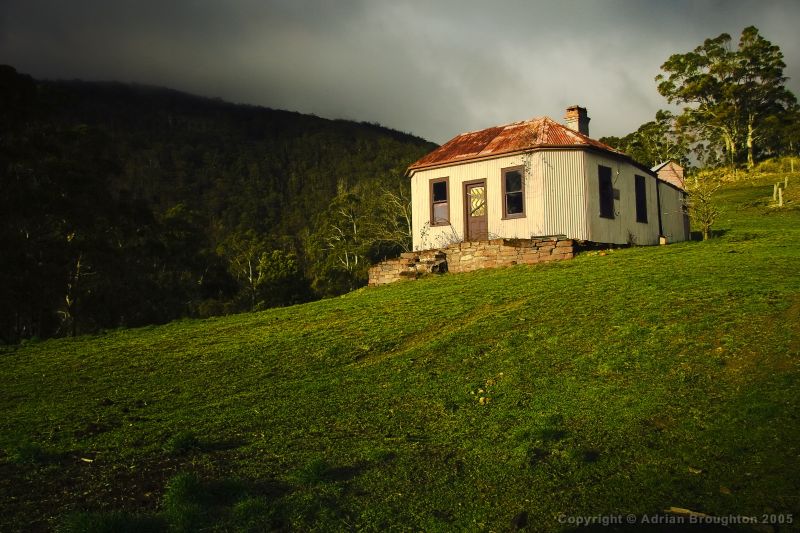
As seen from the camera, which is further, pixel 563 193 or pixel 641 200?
pixel 641 200

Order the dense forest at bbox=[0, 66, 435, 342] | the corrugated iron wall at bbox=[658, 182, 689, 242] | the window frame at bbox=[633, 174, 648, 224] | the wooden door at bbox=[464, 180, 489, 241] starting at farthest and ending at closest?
the dense forest at bbox=[0, 66, 435, 342] < the corrugated iron wall at bbox=[658, 182, 689, 242] < the window frame at bbox=[633, 174, 648, 224] < the wooden door at bbox=[464, 180, 489, 241]

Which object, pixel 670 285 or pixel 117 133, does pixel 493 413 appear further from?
pixel 117 133

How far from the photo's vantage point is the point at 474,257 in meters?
25.6

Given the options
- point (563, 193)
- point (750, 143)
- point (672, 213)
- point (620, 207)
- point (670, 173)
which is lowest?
point (672, 213)

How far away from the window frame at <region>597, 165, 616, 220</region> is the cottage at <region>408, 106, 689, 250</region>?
0.04 metres

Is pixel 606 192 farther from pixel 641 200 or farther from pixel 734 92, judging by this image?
pixel 734 92

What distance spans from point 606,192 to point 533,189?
10.9 feet

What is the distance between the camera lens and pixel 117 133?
13825 cm

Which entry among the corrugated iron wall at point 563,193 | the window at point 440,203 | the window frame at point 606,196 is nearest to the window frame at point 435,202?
the window at point 440,203

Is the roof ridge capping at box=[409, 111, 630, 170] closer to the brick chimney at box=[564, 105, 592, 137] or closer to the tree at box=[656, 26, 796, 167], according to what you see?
the brick chimney at box=[564, 105, 592, 137]

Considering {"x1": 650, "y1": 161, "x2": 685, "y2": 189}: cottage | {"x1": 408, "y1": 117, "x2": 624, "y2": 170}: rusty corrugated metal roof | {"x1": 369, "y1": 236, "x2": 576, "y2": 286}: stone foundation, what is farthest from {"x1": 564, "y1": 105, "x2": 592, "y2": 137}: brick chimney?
{"x1": 650, "y1": 161, "x2": 685, "y2": 189}: cottage

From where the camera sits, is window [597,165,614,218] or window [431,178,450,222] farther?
window [431,178,450,222]

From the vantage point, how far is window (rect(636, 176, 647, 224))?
2889 cm

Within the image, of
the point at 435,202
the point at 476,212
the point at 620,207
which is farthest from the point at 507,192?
the point at 620,207
